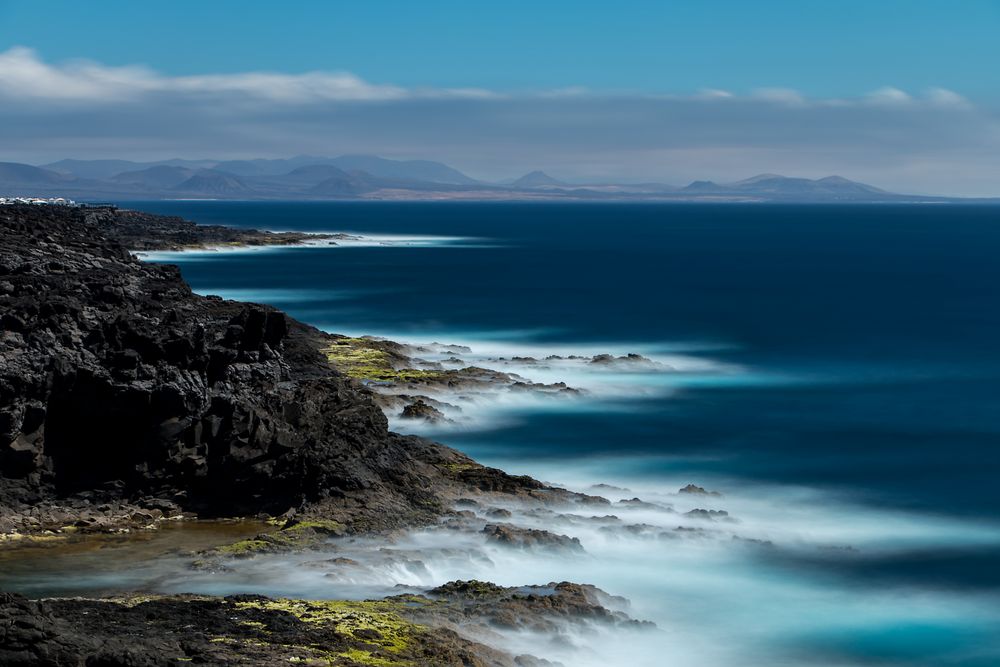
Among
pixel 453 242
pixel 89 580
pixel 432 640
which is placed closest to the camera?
pixel 432 640

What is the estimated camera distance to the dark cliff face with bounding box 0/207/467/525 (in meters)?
29.0

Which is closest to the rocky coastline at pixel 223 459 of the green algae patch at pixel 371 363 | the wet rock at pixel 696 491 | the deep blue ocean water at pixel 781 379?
the wet rock at pixel 696 491

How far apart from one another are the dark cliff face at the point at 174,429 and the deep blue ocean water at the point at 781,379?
7716 mm

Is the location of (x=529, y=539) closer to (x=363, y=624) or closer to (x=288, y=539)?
(x=288, y=539)

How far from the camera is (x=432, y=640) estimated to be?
1984 centimetres

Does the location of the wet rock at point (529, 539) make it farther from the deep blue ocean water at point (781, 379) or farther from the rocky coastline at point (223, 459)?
the deep blue ocean water at point (781, 379)

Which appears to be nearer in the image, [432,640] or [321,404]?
[432,640]

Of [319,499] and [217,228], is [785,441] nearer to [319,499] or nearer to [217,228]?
[319,499]

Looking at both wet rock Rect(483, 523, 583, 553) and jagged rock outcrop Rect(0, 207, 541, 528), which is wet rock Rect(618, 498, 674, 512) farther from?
wet rock Rect(483, 523, 583, 553)

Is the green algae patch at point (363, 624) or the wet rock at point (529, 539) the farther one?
the wet rock at point (529, 539)

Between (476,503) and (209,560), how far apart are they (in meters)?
7.28

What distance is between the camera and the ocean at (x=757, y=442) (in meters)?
25.2

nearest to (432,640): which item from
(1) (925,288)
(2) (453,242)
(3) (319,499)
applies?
(3) (319,499)

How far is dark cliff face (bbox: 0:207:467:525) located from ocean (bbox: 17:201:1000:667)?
388 cm
